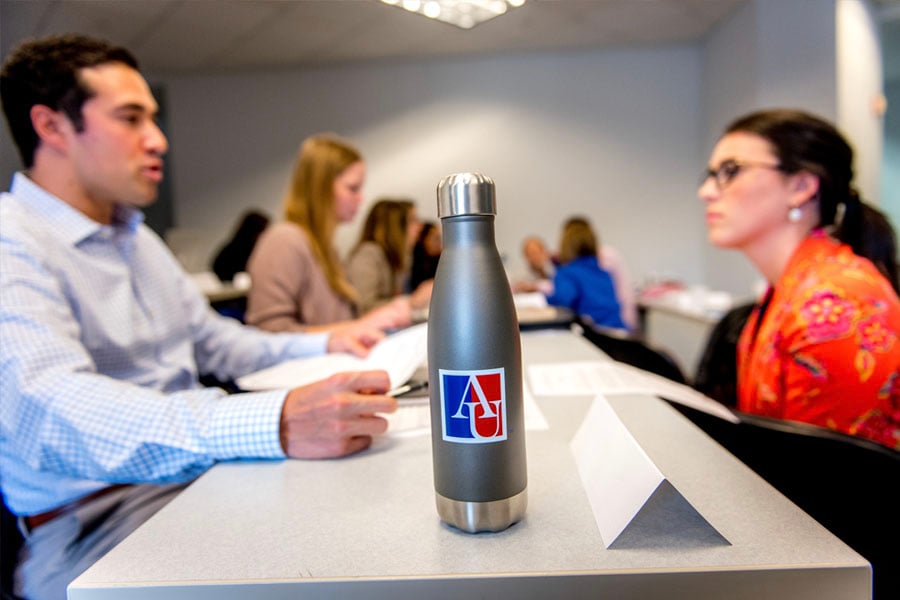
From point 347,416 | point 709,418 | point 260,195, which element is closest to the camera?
point 347,416

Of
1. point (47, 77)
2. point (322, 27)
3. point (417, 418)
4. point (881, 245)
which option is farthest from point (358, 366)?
point (881, 245)

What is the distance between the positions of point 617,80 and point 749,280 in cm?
78

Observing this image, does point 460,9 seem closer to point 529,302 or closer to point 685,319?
point 529,302

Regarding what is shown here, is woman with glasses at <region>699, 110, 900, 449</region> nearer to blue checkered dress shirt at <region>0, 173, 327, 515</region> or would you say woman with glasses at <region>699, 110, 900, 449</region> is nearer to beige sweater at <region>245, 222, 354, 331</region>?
blue checkered dress shirt at <region>0, 173, 327, 515</region>

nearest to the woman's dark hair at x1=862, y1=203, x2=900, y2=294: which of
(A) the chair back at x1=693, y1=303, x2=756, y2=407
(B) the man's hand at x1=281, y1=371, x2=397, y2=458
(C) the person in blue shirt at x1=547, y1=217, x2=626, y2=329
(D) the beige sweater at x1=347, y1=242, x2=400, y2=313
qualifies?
(A) the chair back at x1=693, y1=303, x2=756, y2=407

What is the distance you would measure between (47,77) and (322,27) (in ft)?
1.31

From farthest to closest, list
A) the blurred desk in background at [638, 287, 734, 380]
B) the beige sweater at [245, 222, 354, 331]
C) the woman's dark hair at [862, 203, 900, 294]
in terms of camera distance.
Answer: the blurred desk in background at [638, 287, 734, 380]
the beige sweater at [245, 222, 354, 331]
the woman's dark hair at [862, 203, 900, 294]

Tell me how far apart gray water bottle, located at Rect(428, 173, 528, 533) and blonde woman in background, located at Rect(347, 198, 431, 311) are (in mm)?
1742

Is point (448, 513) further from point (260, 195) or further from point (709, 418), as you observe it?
point (260, 195)

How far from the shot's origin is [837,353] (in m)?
0.77

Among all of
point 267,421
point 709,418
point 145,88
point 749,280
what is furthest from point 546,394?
Result: point 749,280

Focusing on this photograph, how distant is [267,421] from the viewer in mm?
579

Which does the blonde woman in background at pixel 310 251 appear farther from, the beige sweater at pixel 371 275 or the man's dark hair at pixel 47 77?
the man's dark hair at pixel 47 77

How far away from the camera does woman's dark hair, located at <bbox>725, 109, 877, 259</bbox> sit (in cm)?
98
